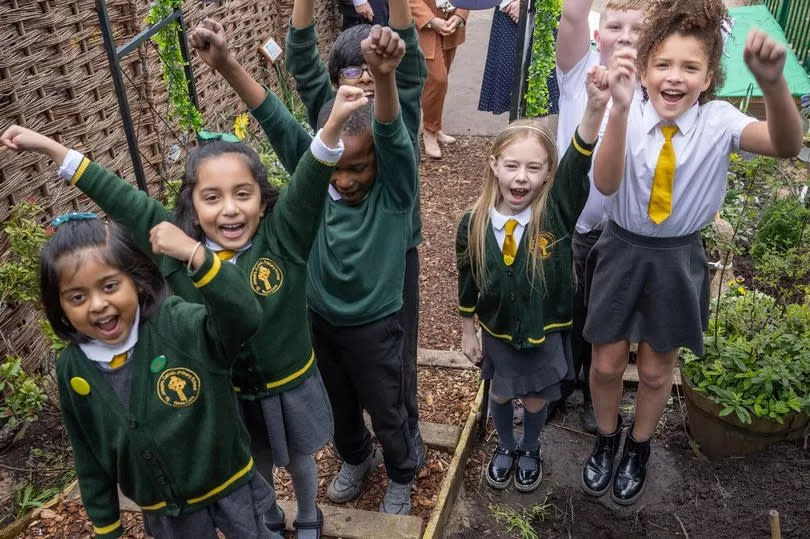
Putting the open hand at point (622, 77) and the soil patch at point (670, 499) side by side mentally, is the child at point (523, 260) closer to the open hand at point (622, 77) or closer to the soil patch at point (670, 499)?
the open hand at point (622, 77)

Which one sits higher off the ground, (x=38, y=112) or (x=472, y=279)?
(x=38, y=112)

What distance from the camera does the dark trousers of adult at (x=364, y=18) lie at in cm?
627

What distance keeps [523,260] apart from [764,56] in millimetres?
988

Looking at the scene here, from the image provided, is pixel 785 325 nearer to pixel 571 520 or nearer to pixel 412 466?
pixel 571 520

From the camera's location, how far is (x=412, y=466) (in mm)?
2748

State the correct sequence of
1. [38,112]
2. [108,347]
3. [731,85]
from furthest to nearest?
[731,85], [38,112], [108,347]

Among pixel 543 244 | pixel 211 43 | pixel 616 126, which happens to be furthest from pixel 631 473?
pixel 211 43

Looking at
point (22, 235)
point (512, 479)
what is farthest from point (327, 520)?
point (22, 235)

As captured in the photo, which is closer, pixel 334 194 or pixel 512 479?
pixel 334 194

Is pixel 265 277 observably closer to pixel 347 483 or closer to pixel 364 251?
pixel 364 251

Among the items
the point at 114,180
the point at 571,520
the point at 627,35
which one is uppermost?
the point at 627,35

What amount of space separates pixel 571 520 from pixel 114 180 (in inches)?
81.6

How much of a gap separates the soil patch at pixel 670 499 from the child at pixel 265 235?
0.94 metres

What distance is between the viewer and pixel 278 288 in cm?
217
